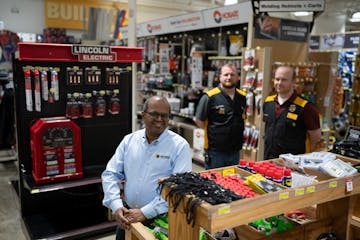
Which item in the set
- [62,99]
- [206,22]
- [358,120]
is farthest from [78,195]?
[358,120]

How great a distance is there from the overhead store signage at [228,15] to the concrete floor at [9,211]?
3817 millimetres

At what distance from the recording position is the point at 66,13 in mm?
11086

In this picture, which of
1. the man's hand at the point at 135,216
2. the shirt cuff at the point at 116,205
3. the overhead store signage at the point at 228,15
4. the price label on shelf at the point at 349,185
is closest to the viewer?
the price label on shelf at the point at 349,185

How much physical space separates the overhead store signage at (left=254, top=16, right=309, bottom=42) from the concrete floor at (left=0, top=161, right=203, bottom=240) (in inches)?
145

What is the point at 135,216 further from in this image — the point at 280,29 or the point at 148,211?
the point at 280,29

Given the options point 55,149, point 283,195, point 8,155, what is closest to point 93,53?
point 55,149

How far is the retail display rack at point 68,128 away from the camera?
11.5 ft

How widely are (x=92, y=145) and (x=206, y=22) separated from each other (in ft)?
11.5

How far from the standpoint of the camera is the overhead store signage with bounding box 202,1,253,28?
5.40 m

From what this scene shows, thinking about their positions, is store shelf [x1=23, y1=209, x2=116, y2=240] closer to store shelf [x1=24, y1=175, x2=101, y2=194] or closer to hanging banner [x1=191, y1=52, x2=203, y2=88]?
store shelf [x1=24, y1=175, x2=101, y2=194]

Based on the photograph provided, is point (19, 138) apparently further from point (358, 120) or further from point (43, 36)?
point (43, 36)

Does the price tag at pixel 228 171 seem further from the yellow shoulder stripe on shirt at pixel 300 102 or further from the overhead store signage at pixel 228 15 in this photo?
the overhead store signage at pixel 228 15

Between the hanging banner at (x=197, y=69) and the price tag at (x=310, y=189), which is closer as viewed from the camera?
the price tag at (x=310, y=189)

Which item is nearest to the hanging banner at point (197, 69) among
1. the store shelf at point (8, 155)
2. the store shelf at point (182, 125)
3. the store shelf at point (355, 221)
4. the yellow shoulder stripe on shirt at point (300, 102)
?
the store shelf at point (182, 125)
